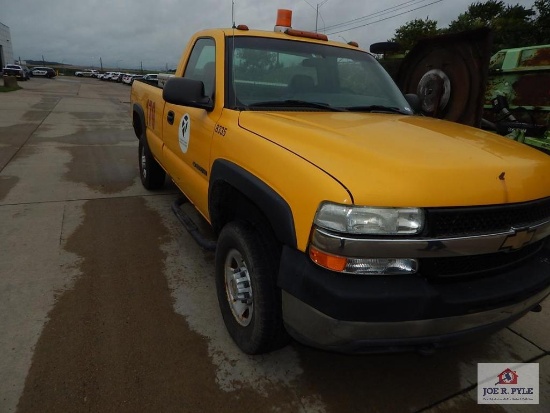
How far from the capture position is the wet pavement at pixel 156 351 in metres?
2.06

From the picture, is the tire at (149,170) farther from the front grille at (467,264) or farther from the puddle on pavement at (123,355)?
the front grille at (467,264)

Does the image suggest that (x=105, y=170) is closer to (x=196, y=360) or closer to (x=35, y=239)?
(x=35, y=239)

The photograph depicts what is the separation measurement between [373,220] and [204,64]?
7.68 ft

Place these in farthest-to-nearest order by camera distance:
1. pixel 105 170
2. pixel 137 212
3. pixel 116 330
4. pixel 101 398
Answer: pixel 105 170 < pixel 137 212 < pixel 116 330 < pixel 101 398

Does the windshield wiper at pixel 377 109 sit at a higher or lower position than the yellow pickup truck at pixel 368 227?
higher

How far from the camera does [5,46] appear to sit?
6312cm

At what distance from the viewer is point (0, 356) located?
7.31 ft

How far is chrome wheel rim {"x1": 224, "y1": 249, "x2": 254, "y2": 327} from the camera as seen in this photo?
2.27m

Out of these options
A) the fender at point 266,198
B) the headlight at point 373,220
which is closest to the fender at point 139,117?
the fender at point 266,198

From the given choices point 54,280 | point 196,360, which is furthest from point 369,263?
point 54,280

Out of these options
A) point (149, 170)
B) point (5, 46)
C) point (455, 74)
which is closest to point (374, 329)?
point (455, 74)

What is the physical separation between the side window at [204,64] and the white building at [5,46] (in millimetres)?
67572

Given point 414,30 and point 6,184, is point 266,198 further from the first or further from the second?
point 414,30

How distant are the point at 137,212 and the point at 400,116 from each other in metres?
3.19
